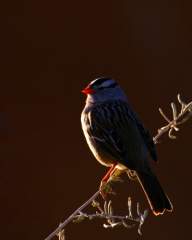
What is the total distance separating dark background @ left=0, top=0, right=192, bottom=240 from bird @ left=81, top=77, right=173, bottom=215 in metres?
2.64

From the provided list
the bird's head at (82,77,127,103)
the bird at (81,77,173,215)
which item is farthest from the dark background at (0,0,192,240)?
the bird at (81,77,173,215)

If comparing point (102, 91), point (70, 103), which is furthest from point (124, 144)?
point (70, 103)

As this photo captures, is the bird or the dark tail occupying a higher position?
A: the bird

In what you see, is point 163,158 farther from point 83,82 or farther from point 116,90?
point 116,90

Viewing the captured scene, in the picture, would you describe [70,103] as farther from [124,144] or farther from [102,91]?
[124,144]

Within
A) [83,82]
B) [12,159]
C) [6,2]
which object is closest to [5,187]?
[12,159]

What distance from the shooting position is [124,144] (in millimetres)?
4527

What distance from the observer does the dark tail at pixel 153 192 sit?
4127 mm

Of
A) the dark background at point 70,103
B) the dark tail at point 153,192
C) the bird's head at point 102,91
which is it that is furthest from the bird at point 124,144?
the dark background at point 70,103

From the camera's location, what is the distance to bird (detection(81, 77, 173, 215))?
424 cm

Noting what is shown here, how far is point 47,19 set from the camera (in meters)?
7.94

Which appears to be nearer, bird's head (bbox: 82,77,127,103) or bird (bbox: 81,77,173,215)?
bird (bbox: 81,77,173,215)

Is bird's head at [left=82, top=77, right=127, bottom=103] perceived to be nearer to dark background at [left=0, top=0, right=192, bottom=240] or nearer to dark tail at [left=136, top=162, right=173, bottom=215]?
dark tail at [left=136, top=162, right=173, bottom=215]

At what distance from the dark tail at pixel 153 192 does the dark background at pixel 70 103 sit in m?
3.14
